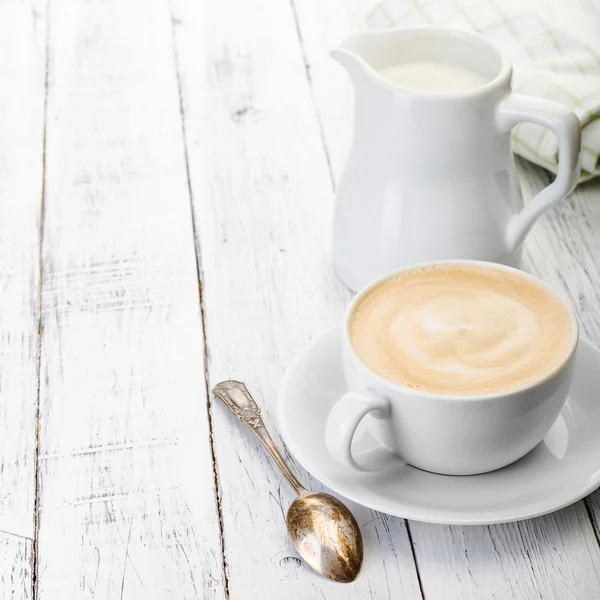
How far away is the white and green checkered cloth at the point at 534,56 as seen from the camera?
104 cm

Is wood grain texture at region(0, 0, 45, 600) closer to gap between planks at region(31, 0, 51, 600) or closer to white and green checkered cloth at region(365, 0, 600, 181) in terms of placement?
gap between planks at region(31, 0, 51, 600)

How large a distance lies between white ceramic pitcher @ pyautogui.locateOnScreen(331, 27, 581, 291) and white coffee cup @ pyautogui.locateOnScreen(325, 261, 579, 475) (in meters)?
0.18

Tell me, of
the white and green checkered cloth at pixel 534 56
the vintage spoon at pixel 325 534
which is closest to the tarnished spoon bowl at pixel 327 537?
the vintage spoon at pixel 325 534

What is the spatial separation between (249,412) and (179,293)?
204 millimetres

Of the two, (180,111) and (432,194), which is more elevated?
(432,194)

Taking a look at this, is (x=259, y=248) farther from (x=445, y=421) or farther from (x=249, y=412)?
(x=445, y=421)

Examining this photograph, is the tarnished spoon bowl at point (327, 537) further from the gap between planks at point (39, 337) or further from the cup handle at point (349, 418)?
the gap between planks at point (39, 337)

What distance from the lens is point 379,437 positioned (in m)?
0.69

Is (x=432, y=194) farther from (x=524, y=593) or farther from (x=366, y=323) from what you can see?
(x=524, y=593)

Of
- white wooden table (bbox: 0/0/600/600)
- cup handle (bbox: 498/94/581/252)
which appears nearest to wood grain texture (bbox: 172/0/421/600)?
white wooden table (bbox: 0/0/600/600)

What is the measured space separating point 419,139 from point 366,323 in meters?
0.18

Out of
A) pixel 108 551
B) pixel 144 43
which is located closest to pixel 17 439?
pixel 108 551

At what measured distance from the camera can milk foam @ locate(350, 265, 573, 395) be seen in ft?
2.17

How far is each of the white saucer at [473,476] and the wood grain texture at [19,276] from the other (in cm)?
22
